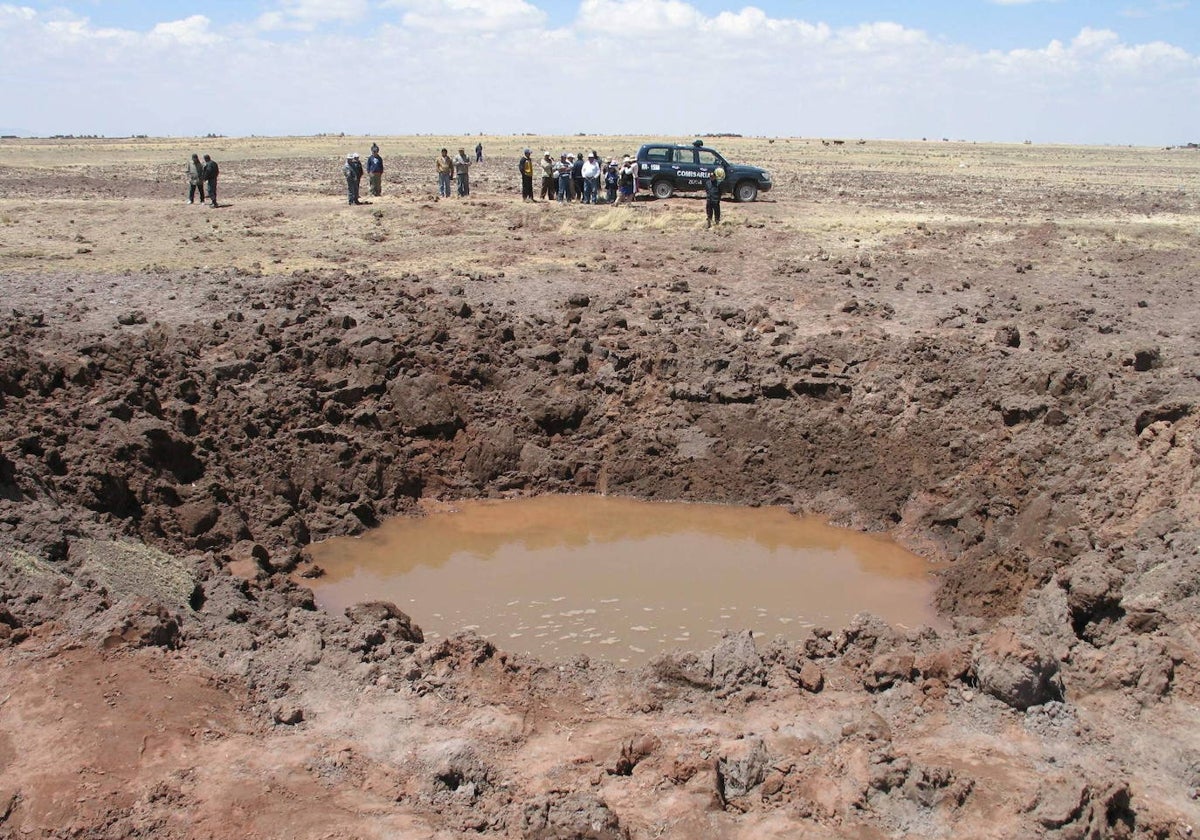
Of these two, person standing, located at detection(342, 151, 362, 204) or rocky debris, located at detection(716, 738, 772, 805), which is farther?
person standing, located at detection(342, 151, 362, 204)

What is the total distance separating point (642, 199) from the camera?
2564 cm

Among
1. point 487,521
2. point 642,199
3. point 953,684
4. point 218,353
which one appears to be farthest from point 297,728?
point 642,199

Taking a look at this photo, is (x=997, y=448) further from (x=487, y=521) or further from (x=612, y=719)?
(x=612, y=719)

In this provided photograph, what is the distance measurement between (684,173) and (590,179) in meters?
2.74

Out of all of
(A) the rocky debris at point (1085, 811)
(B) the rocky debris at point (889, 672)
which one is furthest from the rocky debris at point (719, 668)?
(A) the rocky debris at point (1085, 811)

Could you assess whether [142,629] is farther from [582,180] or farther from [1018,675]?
[582,180]

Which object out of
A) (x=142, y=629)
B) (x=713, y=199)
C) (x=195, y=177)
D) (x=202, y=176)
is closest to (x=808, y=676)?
(x=142, y=629)

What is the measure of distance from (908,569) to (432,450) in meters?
5.95

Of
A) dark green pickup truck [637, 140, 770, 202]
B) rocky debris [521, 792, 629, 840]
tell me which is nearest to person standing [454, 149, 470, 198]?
dark green pickup truck [637, 140, 770, 202]

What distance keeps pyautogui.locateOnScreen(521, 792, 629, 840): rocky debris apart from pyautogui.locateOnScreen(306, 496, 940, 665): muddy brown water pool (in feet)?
11.4

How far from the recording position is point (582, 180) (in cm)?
2442

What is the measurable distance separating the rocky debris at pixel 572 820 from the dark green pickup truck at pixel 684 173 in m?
21.5

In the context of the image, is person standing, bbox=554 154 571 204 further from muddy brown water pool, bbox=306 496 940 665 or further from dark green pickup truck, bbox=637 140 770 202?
muddy brown water pool, bbox=306 496 940 665

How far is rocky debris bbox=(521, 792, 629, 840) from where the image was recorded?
519cm
